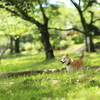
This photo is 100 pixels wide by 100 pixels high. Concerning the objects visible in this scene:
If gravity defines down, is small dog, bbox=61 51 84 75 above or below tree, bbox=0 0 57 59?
below

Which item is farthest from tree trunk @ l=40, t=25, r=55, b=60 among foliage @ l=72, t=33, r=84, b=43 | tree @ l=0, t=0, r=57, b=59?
foliage @ l=72, t=33, r=84, b=43

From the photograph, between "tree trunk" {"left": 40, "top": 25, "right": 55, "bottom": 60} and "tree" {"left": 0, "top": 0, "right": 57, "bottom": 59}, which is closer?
"tree" {"left": 0, "top": 0, "right": 57, "bottom": 59}

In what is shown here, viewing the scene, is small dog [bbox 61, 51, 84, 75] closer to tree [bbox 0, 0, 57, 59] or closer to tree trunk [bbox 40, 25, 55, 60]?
tree [bbox 0, 0, 57, 59]

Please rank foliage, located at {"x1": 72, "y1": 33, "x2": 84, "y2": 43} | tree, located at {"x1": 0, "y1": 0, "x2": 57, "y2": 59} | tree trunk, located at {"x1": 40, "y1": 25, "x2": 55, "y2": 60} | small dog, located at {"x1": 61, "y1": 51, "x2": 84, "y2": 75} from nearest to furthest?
small dog, located at {"x1": 61, "y1": 51, "x2": 84, "y2": 75}
tree, located at {"x1": 0, "y1": 0, "x2": 57, "y2": 59}
tree trunk, located at {"x1": 40, "y1": 25, "x2": 55, "y2": 60}
foliage, located at {"x1": 72, "y1": 33, "x2": 84, "y2": 43}

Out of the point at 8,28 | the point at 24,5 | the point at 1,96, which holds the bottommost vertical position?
the point at 1,96

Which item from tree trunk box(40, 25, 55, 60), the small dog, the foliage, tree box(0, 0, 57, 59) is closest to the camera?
the small dog

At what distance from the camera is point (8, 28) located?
71.4 feet

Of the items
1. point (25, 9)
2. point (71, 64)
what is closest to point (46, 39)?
point (25, 9)

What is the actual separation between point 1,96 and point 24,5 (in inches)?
383

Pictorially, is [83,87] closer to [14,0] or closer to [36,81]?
[36,81]

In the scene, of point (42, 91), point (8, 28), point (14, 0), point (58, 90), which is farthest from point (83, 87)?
point (8, 28)

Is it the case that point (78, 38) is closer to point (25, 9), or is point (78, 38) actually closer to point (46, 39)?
point (46, 39)

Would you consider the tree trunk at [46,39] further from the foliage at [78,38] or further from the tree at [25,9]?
the foliage at [78,38]

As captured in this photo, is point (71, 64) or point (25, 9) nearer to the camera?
point (71, 64)
